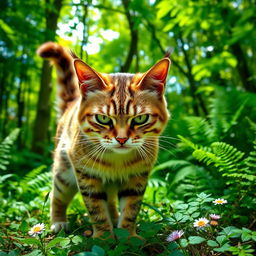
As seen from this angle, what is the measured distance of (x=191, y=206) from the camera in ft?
8.09

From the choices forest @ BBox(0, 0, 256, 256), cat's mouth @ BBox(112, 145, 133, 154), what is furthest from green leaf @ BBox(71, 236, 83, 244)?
cat's mouth @ BBox(112, 145, 133, 154)

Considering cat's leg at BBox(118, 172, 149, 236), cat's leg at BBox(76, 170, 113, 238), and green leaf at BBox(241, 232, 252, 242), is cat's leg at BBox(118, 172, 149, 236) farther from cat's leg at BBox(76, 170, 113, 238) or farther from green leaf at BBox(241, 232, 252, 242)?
green leaf at BBox(241, 232, 252, 242)

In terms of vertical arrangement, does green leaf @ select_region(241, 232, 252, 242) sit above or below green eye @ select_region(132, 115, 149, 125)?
below

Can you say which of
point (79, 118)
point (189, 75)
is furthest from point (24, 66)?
point (79, 118)

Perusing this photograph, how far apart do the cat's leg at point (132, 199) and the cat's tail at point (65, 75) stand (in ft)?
4.49

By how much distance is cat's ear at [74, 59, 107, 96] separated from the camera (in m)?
2.49

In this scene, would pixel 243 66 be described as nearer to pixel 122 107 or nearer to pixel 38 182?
pixel 38 182

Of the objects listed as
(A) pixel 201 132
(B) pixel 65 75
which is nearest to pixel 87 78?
(B) pixel 65 75

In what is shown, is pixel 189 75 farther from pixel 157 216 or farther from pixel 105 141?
pixel 105 141

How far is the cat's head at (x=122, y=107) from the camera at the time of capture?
2.38m

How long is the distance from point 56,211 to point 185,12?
106 inches

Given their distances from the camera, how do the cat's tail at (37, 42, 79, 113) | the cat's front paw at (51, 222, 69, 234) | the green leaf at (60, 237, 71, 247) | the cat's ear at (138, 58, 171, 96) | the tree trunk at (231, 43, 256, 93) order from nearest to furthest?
the green leaf at (60, 237, 71, 247) < the cat's ear at (138, 58, 171, 96) < the cat's front paw at (51, 222, 69, 234) < the cat's tail at (37, 42, 79, 113) < the tree trunk at (231, 43, 256, 93)

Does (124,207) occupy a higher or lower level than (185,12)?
Result: lower

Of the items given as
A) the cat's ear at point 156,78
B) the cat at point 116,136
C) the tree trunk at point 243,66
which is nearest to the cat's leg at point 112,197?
the cat at point 116,136
